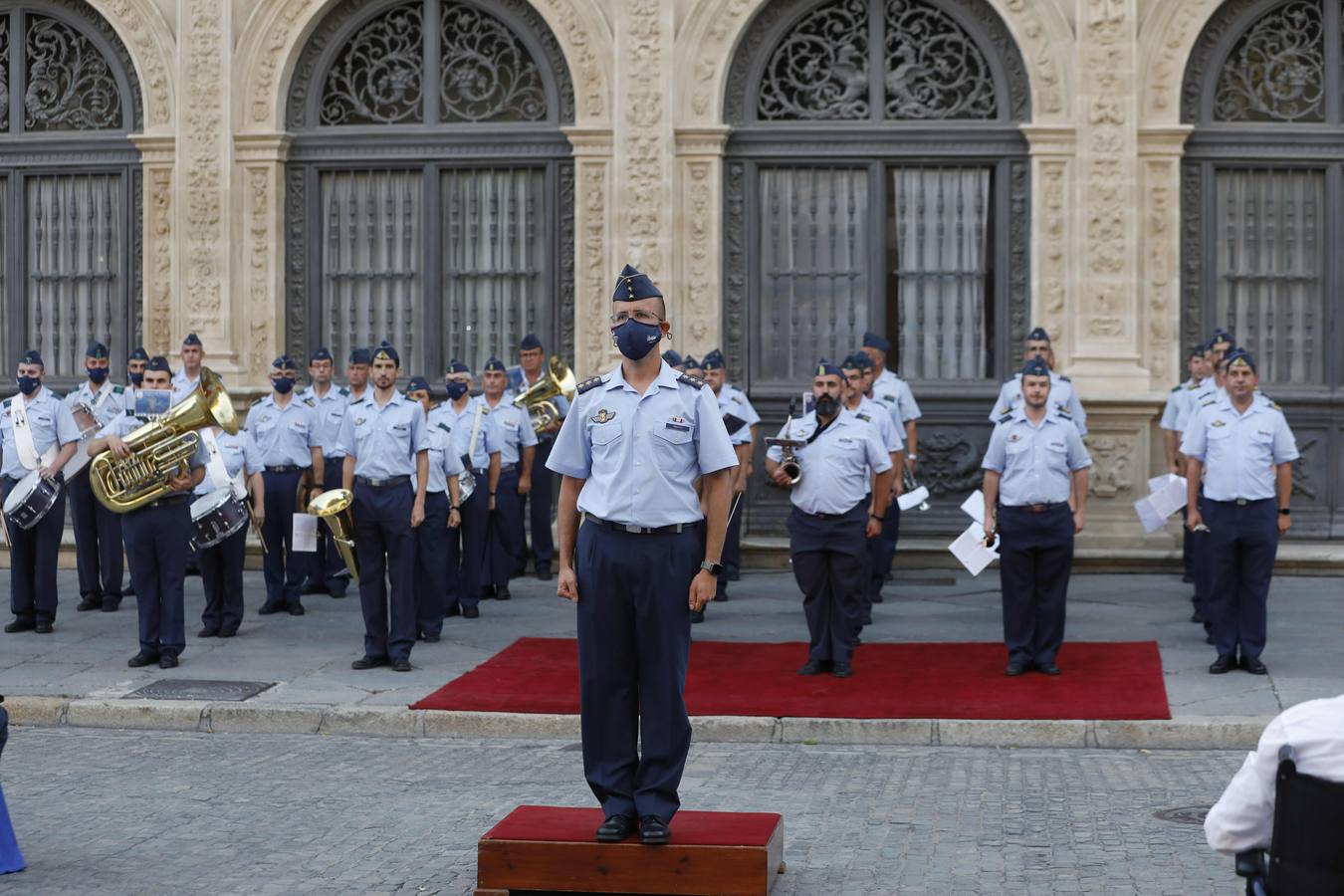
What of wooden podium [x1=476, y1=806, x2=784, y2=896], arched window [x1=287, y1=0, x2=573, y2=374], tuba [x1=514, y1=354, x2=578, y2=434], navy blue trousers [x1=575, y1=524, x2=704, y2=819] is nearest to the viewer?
wooden podium [x1=476, y1=806, x2=784, y2=896]

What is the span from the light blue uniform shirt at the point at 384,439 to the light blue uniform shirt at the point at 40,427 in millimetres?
2707

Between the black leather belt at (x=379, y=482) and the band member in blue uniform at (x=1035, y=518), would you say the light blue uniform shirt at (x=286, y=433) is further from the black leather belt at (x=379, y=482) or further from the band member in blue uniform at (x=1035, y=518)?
the band member in blue uniform at (x=1035, y=518)

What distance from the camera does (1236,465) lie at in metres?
12.3

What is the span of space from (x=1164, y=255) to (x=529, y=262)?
6.05 meters

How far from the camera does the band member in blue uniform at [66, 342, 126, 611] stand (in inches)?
617

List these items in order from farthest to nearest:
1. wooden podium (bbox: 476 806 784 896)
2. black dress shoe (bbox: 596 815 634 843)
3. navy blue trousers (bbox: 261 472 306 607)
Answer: navy blue trousers (bbox: 261 472 306 607) → black dress shoe (bbox: 596 815 634 843) → wooden podium (bbox: 476 806 784 896)

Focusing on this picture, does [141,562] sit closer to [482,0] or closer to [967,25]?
[482,0]

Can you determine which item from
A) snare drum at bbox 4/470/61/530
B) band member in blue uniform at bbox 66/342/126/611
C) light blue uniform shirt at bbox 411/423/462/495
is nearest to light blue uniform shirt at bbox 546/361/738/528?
light blue uniform shirt at bbox 411/423/462/495

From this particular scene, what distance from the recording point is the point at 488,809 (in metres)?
8.79

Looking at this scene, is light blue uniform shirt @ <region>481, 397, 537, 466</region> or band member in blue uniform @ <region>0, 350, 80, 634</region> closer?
band member in blue uniform @ <region>0, 350, 80, 634</region>

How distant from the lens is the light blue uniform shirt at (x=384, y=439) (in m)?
12.8

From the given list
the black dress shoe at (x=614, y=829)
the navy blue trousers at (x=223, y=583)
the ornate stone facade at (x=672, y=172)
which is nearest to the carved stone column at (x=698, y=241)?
the ornate stone facade at (x=672, y=172)

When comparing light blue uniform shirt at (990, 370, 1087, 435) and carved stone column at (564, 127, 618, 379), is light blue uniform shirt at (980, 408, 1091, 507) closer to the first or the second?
light blue uniform shirt at (990, 370, 1087, 435)

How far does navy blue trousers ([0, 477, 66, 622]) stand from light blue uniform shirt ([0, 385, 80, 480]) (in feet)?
0.54
